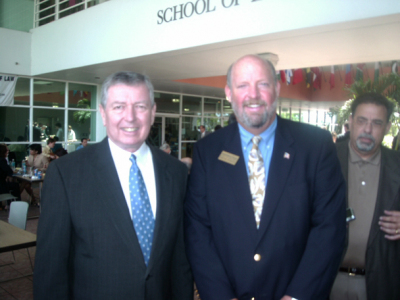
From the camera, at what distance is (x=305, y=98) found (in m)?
17.7

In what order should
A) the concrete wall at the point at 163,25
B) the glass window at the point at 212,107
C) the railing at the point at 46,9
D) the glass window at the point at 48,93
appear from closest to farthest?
the concrete wall at the point at 163,25 → the railing at the point at 46,9 → the glass window at the point at 48,93 → the glass window at the point at 212,107

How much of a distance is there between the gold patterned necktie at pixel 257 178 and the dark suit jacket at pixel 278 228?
0.05 m

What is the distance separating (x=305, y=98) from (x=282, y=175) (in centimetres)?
1720

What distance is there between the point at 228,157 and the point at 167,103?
40.0 ft

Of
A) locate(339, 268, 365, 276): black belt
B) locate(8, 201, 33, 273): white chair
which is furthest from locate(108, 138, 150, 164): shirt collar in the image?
locate(8, 201, 33, 273): white chair

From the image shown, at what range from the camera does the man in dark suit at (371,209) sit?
1.95 m

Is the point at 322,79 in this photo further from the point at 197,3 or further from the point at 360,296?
the point at 360,296

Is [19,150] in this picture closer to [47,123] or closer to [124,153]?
[47,123]

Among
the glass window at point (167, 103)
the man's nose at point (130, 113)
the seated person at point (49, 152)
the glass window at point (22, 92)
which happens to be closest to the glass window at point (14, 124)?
the glass window at point (22, 92)

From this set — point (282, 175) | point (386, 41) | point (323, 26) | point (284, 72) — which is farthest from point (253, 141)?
point (284, 72)

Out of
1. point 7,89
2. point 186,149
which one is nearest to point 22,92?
point 7,89

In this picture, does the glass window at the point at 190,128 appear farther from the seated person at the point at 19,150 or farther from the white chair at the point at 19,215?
the white chair at the point at 19,215

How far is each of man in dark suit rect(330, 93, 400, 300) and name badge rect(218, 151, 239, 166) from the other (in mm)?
815

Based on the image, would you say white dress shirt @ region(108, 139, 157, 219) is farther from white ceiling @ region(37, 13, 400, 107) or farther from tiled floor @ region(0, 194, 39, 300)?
white ceiling @ region(37, 13, 400, 107)
